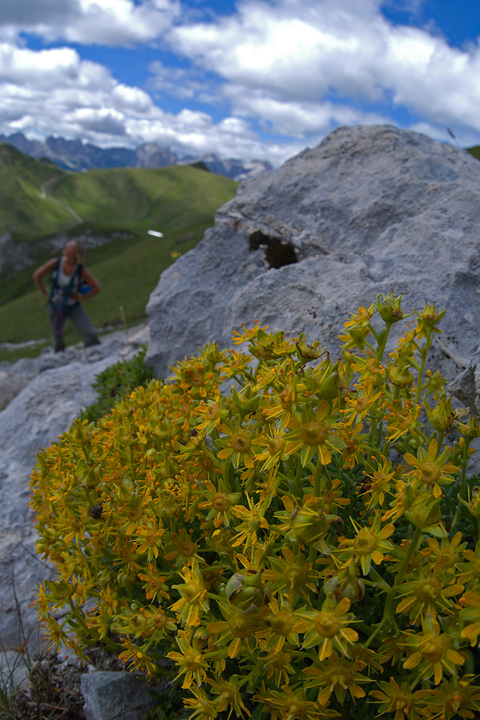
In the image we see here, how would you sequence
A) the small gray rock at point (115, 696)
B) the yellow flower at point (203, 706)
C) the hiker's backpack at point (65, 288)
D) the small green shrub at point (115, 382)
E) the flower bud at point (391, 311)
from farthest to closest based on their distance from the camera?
the hiker's backpack at point (65, 288), the small green shrub at point (115, 382), the small gray rock at point (115, 696), the flower bud at point (391, 311), the yellow flower at point (203, 706)

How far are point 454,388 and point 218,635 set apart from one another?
6.64 feet

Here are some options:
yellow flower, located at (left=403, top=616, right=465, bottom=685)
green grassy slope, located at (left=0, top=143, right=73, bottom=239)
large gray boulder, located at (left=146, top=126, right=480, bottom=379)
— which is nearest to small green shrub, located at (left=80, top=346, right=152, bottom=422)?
large gray boulder, located at (left=146, top=126, right=480, bottom=379)

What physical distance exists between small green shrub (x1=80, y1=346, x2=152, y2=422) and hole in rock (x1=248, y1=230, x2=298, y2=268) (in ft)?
7.77

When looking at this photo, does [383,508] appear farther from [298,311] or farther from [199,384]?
[298,311]

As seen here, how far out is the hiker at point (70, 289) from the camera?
12.1 metres

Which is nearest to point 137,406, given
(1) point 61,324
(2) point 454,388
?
(2) point 454,388

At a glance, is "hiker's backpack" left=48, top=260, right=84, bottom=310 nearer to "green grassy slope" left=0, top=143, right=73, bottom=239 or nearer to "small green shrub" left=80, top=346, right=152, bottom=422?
"small green shrub" left=80, top=346, right=152, bottom=422

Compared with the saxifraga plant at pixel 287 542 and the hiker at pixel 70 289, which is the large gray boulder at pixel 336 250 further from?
the hiker at pixel 70 289

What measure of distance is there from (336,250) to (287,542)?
4712 mm

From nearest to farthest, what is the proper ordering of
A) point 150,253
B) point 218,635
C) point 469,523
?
point 218,635 < point 469,523 < point 150,253

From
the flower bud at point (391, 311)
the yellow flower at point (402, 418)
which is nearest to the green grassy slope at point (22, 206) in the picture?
the flower bud at point (391, 311)

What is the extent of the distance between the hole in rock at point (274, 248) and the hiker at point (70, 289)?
6431 millimetres

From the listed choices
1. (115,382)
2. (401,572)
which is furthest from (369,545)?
(115,382)

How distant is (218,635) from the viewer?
2.19m
